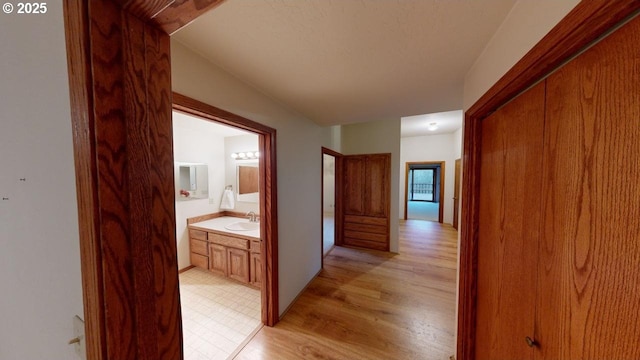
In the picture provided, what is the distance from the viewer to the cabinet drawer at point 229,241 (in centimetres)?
249

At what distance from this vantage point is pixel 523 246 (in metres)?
0.83

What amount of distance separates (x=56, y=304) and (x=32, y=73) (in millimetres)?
674

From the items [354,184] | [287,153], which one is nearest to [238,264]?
[287,153]

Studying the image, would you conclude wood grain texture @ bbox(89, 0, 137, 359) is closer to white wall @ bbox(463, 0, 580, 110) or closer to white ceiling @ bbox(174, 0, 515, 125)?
white ceiling @ bbox(174, 0, 515, 125)

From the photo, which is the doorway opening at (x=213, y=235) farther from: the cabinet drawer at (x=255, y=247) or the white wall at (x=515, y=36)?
the white wall at (x=515, y=36)

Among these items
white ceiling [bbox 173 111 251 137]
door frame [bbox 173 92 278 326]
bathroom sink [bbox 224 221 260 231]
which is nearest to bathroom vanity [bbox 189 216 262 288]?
bathroom sink [bbox 224 221 260 231]

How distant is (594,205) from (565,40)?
49 centimetres

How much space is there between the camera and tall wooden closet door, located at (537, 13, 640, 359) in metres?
0.47

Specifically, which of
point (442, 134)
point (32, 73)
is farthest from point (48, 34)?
point (442, 134)

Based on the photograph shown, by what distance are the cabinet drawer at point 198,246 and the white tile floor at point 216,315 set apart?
1.02 ft

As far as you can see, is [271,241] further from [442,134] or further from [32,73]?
[442,134]

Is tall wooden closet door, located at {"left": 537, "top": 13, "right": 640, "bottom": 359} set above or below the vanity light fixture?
below

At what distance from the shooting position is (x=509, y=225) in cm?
93

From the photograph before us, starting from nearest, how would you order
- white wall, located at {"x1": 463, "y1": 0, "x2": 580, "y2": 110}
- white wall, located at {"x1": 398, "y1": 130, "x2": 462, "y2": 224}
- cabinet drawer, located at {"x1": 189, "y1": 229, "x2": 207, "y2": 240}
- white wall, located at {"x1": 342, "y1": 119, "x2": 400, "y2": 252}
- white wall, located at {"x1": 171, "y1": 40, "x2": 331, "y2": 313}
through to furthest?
1. white wall, located at {"x1": 463, "y1": 0, "x2": 580, "y2": 110}
2. white wall, located at {"x1": 171, "y1": 40, "x2": 331, "y2": 313}
3. cabinet drawer, located at {"x1": 189, "y1": 229, "x2": 207, "y2": 240}
4. white wall, located at {"x1": 342, "y1": 119, "x2": 400, "y2": 252}
5. white wall, located at {"x1": 398, "y1": 130, "x2": 462, "y2": 224}
